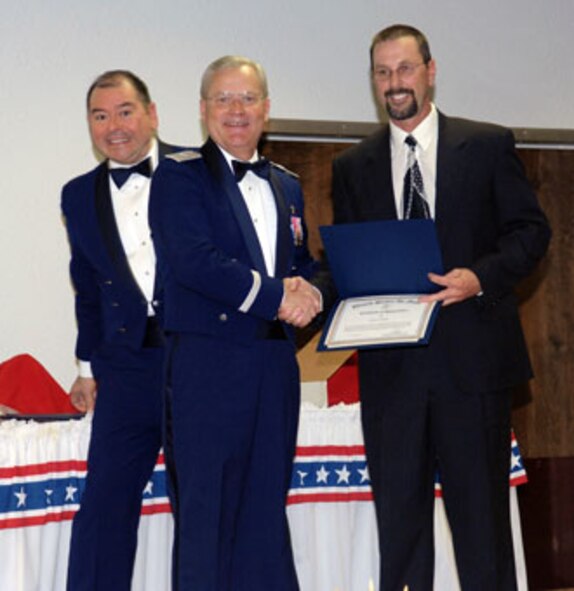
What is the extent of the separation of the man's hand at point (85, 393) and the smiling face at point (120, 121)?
725mm

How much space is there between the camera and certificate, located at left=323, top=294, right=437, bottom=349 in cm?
298

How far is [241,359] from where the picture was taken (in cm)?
287

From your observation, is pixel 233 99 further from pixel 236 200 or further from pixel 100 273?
pixel 100 273

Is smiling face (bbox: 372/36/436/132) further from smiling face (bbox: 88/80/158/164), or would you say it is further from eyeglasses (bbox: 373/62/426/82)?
smiling face (bbox: 88/80/158/164)

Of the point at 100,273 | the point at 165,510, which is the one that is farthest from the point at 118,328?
the point at 165,510

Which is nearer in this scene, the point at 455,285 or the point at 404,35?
the point at 455,285

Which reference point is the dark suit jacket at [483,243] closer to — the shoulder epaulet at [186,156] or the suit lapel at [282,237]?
the suit lapel at [282,237]

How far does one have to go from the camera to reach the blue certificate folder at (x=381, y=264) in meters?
2.98

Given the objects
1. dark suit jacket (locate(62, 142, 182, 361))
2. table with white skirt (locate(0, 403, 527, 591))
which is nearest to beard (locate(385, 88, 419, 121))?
dark suit jacket (locate(62, 142, 182, 361))

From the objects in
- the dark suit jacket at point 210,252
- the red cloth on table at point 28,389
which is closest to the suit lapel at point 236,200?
the dark suit jacket at point 210,252

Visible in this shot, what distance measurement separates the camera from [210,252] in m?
2.81

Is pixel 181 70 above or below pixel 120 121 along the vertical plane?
above

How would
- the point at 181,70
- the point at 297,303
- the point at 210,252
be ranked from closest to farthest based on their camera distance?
1. the point at 210,252
2. the point at 297,303
3. the point at 181,70

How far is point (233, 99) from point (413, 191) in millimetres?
595
